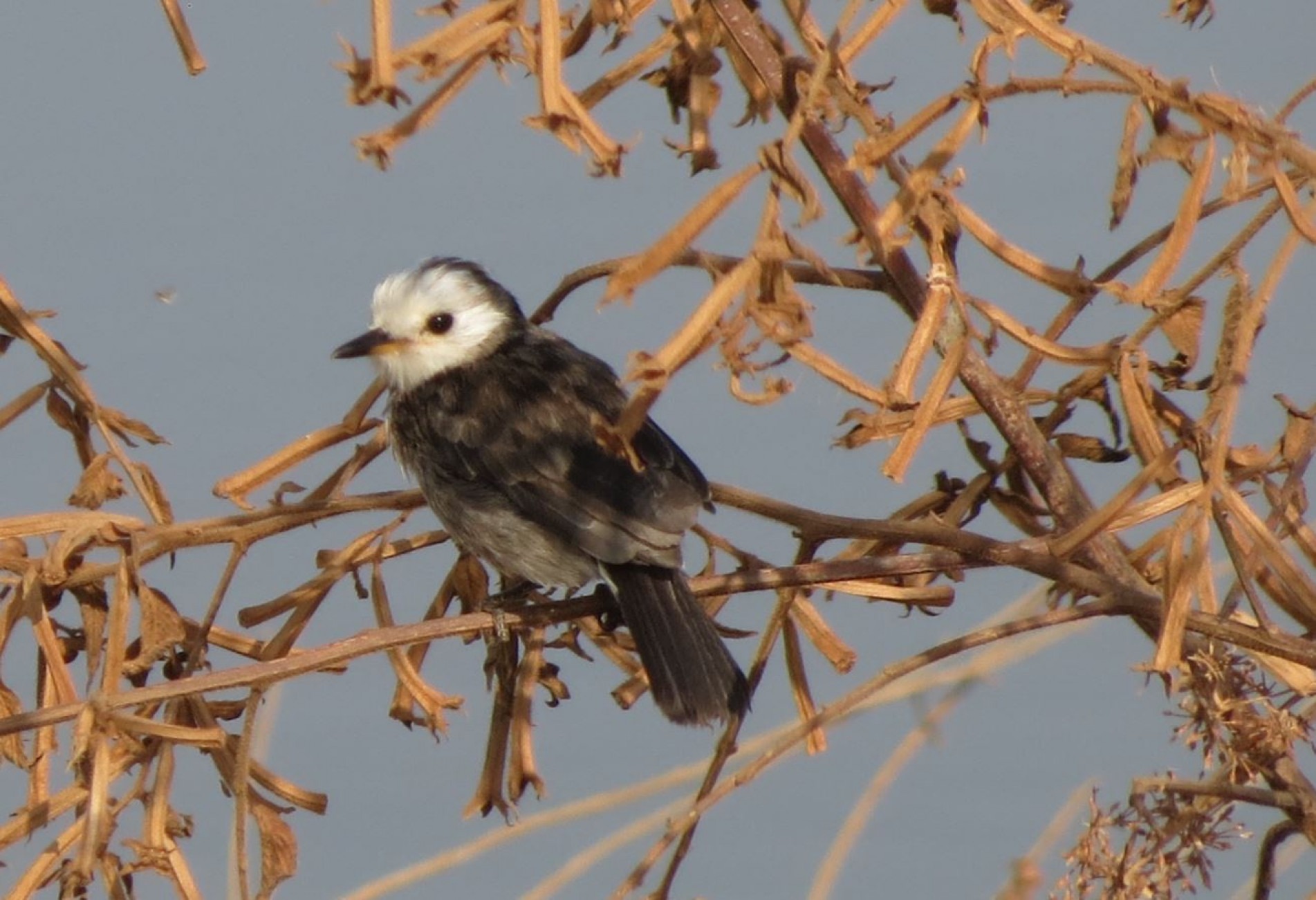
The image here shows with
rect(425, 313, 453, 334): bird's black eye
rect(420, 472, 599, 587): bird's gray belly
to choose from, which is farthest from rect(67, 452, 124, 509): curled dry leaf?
rect(425, 313, 453, 334): bird's black eye

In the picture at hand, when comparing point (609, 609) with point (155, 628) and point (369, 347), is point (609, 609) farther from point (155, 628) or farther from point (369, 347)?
point (369, 347)

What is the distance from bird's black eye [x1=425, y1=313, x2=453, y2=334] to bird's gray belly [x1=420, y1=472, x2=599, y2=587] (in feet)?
1.95

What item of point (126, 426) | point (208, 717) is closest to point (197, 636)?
point (208, 717)

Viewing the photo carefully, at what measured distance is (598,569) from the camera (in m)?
3.12

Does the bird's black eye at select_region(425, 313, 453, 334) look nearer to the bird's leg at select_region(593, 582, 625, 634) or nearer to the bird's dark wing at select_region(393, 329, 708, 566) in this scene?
the bird's dark wing at select_region(393, 329, 708, 566)

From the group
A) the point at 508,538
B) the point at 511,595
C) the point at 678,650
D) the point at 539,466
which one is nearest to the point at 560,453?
the point at 539,466

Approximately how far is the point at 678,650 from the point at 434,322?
1417mm

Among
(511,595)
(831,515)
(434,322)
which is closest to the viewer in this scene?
(831,515)

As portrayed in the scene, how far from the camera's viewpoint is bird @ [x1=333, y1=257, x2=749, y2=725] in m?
2.69

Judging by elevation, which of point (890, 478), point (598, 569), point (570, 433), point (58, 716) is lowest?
point (890, 478)

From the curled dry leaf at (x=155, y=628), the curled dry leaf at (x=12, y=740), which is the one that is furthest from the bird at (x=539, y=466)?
the curled dry leaf at (x=12, y=740)

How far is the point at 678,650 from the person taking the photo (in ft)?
8.53

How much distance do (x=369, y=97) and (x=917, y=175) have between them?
48 centimetres

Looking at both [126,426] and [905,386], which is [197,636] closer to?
[126,426]
